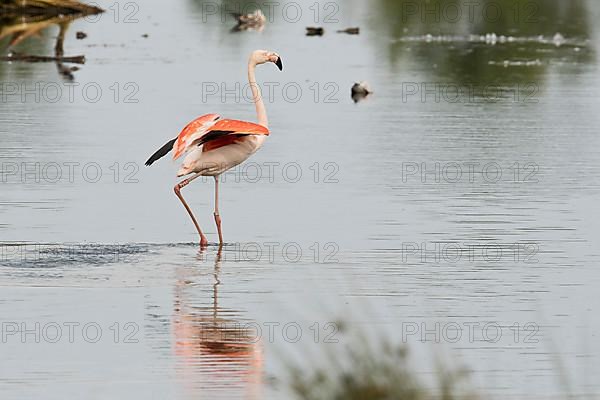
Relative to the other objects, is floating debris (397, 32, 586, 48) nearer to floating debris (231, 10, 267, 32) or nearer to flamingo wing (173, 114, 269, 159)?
floating debris (231, 10, 267, 32)

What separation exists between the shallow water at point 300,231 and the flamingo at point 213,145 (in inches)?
22.4

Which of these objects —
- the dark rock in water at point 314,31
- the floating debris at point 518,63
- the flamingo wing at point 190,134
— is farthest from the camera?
the dark rock in water at point 314,31

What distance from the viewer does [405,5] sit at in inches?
1954

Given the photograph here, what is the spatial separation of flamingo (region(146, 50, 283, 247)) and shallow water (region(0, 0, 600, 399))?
569 millimetres

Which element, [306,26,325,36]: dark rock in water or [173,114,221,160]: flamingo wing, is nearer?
[173,114,221,160]: flamingo wing

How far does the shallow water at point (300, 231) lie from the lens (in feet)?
32.8

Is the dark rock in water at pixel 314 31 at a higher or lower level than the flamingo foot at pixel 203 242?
higher

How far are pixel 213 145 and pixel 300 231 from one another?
3.53ft

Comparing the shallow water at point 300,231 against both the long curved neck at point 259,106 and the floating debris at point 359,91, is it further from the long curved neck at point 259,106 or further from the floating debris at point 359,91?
the long curved neck at point 259,106

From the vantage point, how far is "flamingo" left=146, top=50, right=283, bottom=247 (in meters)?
13.9

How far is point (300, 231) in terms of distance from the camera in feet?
47.4

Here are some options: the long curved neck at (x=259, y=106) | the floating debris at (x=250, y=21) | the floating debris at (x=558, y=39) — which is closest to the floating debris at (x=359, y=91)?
the long curved neck at (x=259, y=106)

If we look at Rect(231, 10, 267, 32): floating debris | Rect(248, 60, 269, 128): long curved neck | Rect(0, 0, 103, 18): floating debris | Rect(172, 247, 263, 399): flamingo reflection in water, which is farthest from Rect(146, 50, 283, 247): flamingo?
Rect(231, 10, 267, 32): floating debris

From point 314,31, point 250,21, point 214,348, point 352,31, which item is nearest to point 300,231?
point 214,348
